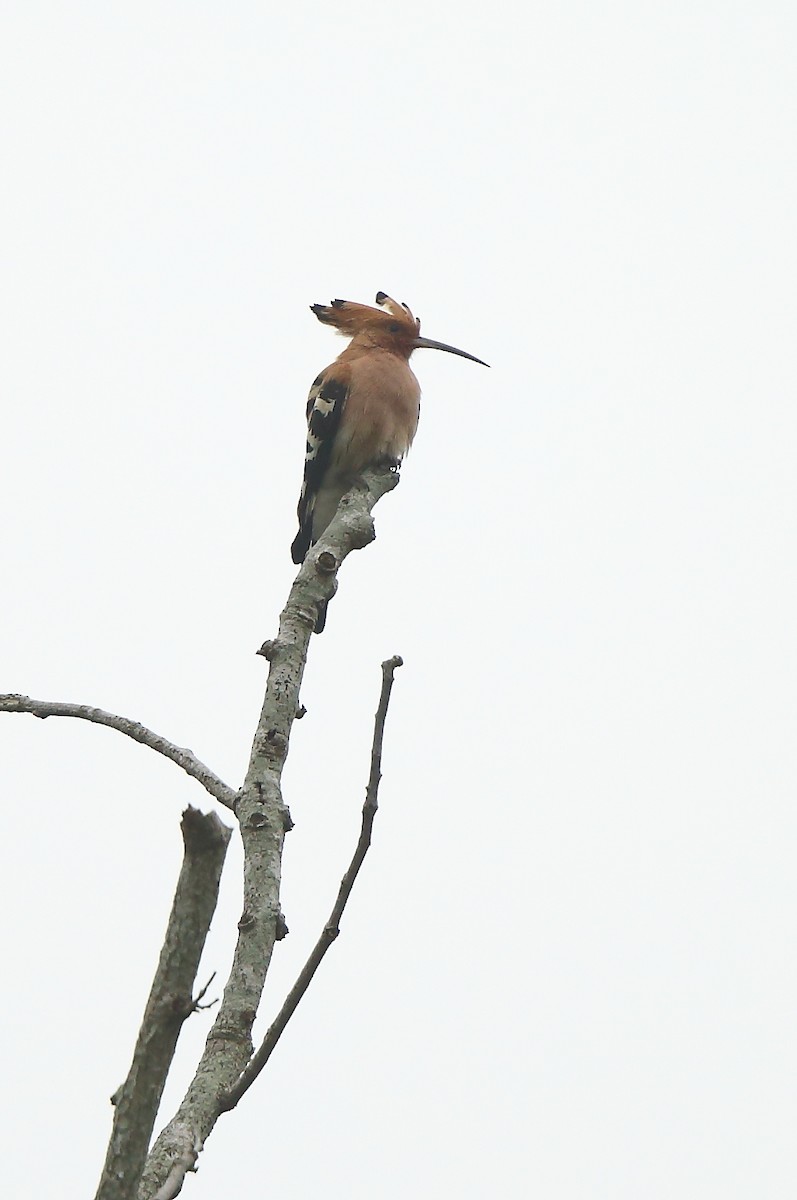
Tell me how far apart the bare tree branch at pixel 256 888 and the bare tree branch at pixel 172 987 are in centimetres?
15

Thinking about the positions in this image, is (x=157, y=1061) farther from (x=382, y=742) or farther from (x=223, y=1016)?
(x=382, y=742)

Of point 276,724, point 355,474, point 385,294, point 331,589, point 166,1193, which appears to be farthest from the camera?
point 385,294

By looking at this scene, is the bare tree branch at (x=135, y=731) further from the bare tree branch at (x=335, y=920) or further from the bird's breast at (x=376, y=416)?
the bird's breast at (x=376, y=416)

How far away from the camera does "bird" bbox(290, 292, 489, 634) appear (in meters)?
4.92

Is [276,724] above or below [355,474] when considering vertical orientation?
below

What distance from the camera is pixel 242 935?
1.88 metres

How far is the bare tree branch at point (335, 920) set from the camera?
1568 millimetres

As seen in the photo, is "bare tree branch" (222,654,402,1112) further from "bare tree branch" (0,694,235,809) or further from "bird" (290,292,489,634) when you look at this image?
"bird" (290,292,489,634)

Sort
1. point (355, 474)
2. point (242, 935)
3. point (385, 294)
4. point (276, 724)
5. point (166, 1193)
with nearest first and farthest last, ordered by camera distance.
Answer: point (166, 1193), point (242, 935), point (276, 724), point (355, 474), point (385, 294)

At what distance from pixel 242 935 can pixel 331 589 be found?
0.81m

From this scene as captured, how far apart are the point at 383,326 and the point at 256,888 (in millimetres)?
3829

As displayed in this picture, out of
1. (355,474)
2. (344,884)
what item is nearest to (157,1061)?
(344,884)

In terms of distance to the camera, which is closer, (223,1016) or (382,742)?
(223,1016)

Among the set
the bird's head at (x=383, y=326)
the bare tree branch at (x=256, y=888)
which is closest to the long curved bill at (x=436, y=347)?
the bird's head at (x=383, y=326)
